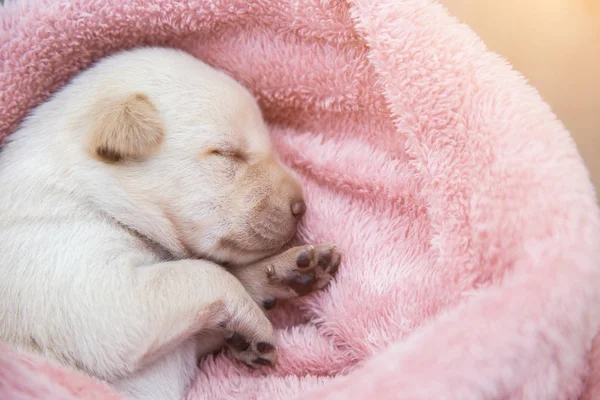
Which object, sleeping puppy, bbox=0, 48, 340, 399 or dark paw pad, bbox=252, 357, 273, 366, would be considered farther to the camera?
dark paw pad, bbox=252, 357, 273, 366

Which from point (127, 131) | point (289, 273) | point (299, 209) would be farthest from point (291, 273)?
point (127, 131)

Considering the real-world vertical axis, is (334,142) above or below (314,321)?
above

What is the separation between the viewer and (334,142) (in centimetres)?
207

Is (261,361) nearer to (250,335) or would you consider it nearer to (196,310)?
(250,335)

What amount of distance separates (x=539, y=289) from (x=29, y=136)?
59.5 inches

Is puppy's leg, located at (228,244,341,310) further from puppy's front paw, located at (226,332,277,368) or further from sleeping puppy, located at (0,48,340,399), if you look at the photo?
puppy's front paw, located at (226,332,277,368)

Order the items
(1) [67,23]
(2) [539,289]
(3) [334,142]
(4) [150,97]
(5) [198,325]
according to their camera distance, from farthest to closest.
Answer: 1. (3) [334,142]
2. (1) [67,23]
3. (4) [150,97]
4. (5) [198,325]
5. (2) [539,289]

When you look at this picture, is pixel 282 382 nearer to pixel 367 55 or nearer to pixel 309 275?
pixel 309 275

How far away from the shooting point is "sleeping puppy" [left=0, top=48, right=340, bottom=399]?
4.75 feet

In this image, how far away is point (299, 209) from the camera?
174cm

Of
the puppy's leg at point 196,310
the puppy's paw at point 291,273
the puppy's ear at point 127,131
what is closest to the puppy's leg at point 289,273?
the puppy's paw at point 291,273

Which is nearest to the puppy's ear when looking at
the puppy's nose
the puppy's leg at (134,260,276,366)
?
the puppy's leg at (134,260,276,366)

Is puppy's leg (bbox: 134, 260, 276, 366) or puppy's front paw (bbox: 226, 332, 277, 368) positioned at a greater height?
puppy's leg (bbox: 134, 260, 276, 366)

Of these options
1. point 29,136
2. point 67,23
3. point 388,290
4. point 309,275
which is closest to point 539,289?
point 388,290
